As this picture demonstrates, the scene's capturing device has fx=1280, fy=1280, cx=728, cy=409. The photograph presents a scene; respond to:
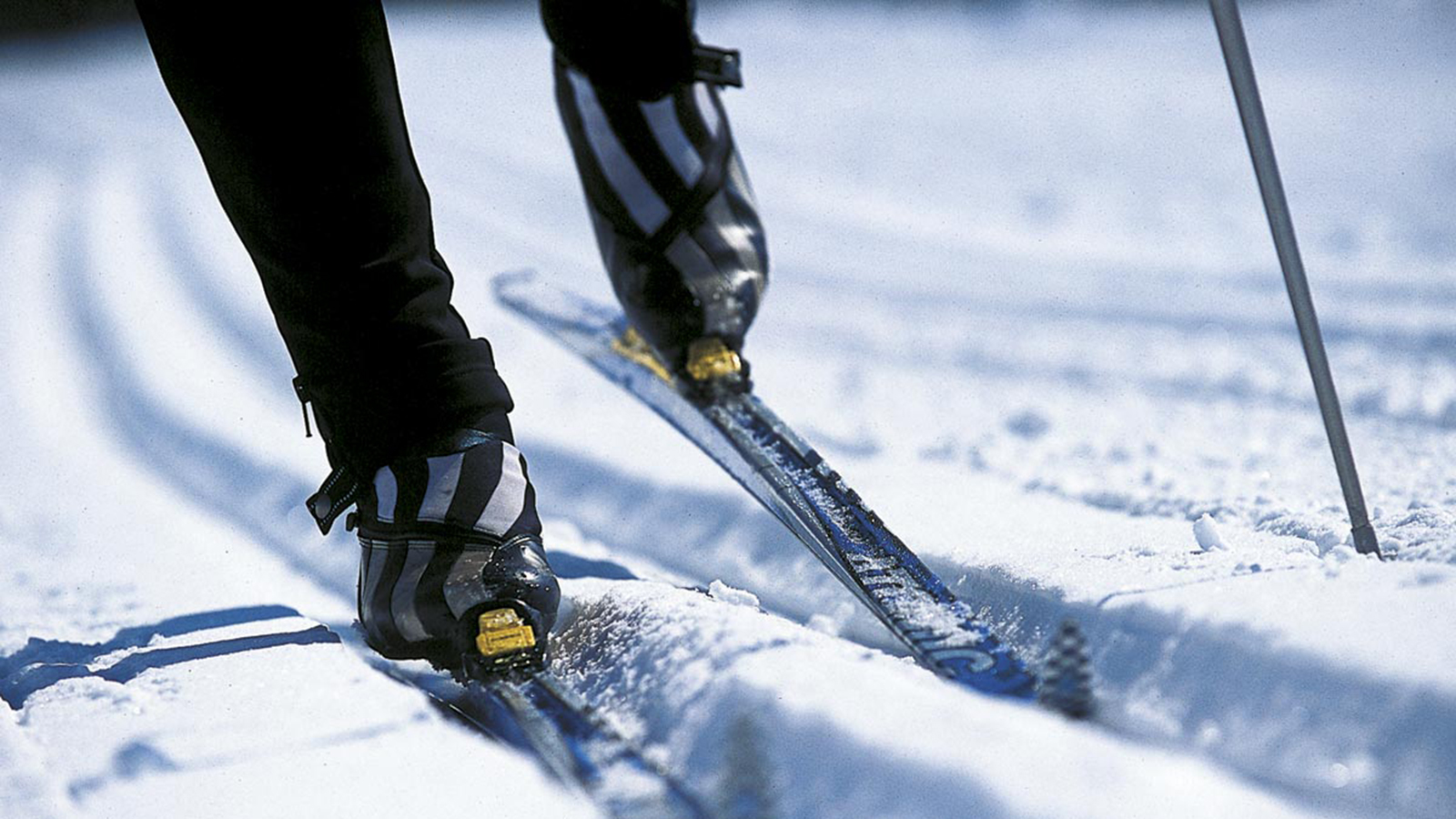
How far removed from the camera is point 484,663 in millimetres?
1218

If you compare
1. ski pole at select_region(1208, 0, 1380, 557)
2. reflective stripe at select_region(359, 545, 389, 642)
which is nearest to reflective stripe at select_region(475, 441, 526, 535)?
reflective stripe at select_region(359, 545, 389, 642)

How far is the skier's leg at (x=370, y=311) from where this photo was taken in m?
1.21

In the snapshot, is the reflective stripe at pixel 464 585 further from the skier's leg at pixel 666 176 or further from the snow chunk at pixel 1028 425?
the snow chunk at pixel 1028 425

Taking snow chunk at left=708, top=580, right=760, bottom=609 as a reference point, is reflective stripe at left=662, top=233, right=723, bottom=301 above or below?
above

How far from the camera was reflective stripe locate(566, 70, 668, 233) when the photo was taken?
1.95 metres

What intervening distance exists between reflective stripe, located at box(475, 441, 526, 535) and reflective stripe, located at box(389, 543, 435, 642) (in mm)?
61

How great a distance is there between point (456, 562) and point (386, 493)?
4.2 inches

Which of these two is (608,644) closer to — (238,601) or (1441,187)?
(238,601)

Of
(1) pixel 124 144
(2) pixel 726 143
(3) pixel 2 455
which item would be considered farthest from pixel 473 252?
(1) pixel 124 144

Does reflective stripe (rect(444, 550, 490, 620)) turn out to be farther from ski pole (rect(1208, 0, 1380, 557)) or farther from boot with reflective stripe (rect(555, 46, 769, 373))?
ski pole (rect(1208, 0, 1380, 557))

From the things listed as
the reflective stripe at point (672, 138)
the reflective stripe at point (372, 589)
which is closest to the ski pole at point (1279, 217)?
the reflective stripe at point (672, 138)

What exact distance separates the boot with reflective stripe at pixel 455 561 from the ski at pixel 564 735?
2 cm

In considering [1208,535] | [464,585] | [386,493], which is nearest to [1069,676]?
[1208,535]

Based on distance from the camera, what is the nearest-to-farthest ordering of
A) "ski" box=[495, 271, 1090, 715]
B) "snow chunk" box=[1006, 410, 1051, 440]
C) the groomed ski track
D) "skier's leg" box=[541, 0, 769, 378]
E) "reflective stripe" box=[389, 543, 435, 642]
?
1. the groomed ski track
2. "ski" box=[495, 271, 1090, 715]
3. "reflective stripe" box=[389, 543, 435, 642]
4. "skier's leg" box=[541, 0, 769, 378]
5. "snow chunk" box=[1006, 410, 1051, 440]
